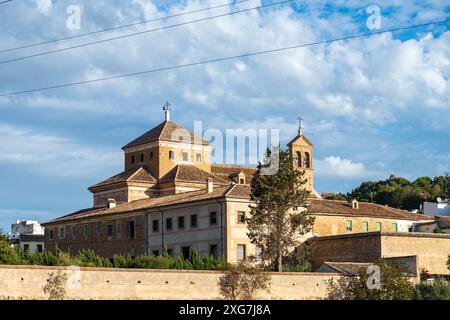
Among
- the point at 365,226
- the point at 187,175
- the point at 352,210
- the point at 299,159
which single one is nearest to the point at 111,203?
the point at 187,175

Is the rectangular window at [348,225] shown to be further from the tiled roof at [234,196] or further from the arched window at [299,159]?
the arched window at [299,159]

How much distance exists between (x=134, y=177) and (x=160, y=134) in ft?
16.1

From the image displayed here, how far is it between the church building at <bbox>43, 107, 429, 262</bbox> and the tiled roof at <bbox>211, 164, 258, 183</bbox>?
4.3 inches

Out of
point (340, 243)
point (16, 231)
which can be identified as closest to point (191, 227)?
point (340, 243)

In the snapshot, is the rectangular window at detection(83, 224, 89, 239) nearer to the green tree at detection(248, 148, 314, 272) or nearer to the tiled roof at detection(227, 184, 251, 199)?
the tiled roof at detection(227, 184, 251, 199)

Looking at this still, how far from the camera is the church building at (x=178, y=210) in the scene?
54.6m

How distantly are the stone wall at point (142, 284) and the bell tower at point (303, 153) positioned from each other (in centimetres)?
4184

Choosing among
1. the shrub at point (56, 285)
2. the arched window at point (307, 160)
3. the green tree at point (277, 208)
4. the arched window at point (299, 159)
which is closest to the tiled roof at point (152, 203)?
the green tree at point (277, 208)

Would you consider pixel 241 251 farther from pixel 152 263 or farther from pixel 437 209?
pixel 437 209

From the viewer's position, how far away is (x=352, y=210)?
203 feet
